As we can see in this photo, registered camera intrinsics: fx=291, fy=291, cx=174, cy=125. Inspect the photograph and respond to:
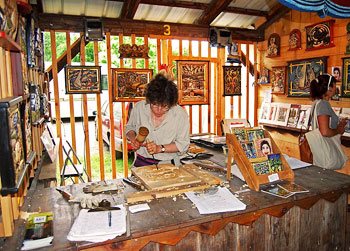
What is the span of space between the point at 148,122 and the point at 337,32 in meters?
3.64

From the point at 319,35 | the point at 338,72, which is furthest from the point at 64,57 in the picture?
the point at 338,72

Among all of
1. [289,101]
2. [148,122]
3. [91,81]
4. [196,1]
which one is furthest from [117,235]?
[289,101]

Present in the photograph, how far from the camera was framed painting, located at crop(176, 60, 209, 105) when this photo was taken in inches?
221

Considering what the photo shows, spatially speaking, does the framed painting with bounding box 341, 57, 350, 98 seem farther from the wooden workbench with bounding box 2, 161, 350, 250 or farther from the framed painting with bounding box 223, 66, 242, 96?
the wooden workbench with bounding box 2, 161, 350, 250

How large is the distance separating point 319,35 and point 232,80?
180 centimetres

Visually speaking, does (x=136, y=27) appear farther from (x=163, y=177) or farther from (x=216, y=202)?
(x=216, y=202)

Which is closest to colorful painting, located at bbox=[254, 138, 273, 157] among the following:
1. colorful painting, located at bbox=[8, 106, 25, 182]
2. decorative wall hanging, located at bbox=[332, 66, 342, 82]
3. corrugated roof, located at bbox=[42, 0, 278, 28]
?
colorful painting, located at bbox=[8, 106, 25, 182]

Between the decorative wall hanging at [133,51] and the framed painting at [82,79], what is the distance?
51cm

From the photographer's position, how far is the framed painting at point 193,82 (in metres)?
5.62

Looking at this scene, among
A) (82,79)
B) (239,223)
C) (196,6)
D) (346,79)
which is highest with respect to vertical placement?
(196,6)

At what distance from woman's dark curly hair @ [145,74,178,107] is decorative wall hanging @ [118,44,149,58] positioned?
91.8 inches

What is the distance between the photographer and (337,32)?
4.68 metres

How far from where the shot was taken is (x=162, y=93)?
2.80 metres

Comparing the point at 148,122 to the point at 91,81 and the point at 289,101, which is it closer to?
the point at 91,81
